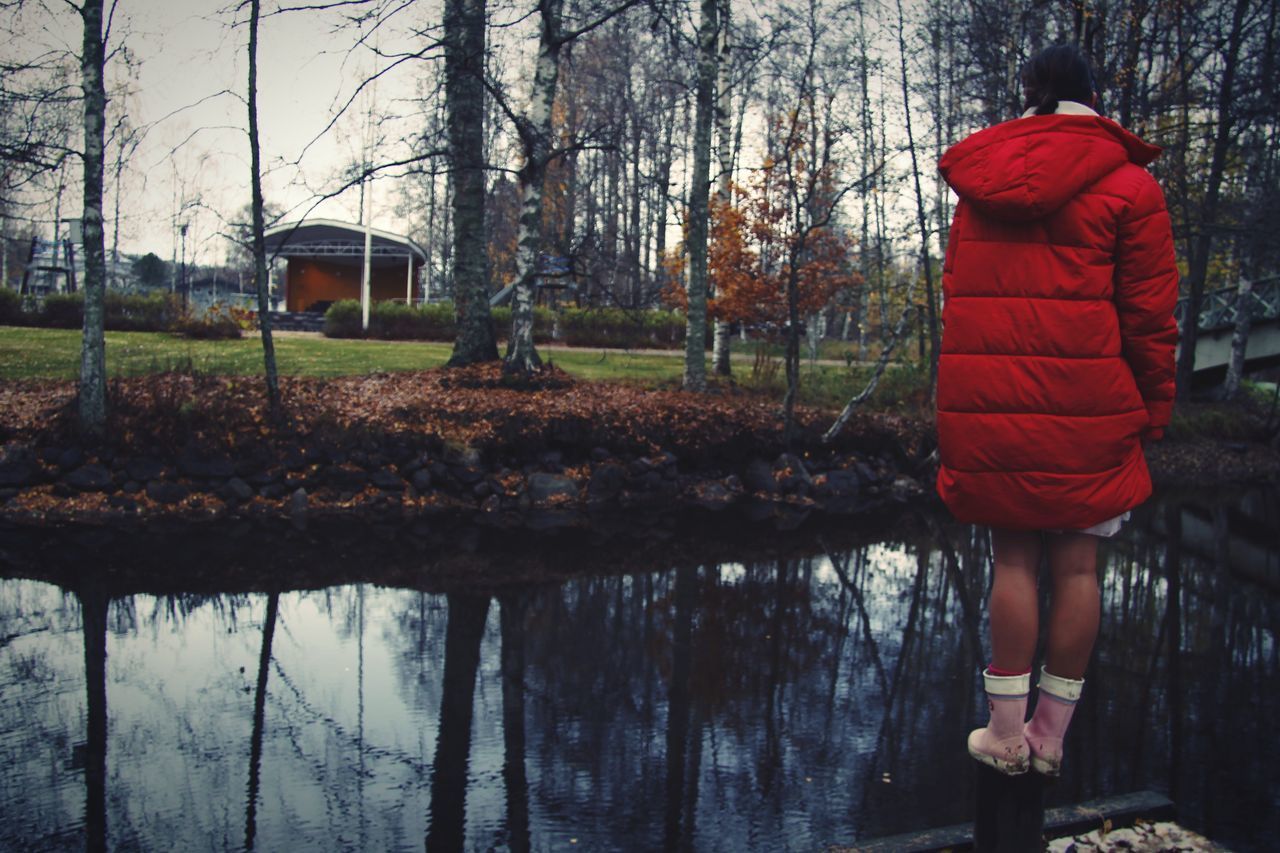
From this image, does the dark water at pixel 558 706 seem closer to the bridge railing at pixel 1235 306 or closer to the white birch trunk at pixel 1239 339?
the white birch trunk at pixel 1239 339

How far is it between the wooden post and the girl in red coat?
55mm

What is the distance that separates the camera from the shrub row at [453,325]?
79.4 ft

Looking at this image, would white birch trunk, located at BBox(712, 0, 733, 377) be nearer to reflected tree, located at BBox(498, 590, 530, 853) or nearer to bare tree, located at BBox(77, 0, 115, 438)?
bare tree, located at BBox(77, 0, 115, 438)

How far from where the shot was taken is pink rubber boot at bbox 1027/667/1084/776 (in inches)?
102

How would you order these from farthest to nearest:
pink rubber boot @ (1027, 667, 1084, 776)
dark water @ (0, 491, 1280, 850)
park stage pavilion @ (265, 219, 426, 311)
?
park stage pavilion @ (265, 219, 426, 311) → dark water @ (0, 491, 1280, 850) → pink rubber boot @ (1027, 667, 1084, 776)

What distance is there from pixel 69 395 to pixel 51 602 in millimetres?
6190

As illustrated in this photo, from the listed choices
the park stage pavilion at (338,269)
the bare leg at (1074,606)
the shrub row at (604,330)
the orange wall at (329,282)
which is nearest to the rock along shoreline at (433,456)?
the bare leg at (1074,606)

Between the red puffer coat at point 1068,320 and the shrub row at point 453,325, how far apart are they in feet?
68.8

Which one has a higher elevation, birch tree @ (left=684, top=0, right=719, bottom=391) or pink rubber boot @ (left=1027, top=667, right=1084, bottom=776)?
birch tree @ (left=684, top=0, right=719, bottom=391)

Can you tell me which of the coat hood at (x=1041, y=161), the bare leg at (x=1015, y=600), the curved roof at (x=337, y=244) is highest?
the curved roof at (x=337, y=244)

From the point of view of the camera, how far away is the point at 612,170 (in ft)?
118

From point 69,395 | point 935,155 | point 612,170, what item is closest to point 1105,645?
point 69,395

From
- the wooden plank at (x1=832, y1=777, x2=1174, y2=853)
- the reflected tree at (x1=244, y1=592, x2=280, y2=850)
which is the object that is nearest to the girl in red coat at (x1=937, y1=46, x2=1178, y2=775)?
the wooden plank at (x1=832, y1=777, x2=1174, y2=853)

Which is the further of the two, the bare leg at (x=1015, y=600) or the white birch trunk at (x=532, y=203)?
the white birch trunk at (x=532, y=203)
